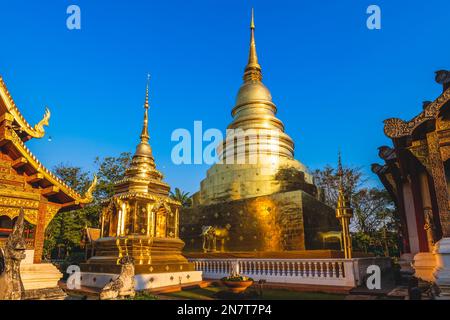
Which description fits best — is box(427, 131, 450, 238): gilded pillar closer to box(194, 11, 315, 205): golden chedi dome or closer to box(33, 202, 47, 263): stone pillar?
box(33, 202, 47, 263): stone pillar

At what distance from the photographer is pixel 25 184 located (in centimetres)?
959

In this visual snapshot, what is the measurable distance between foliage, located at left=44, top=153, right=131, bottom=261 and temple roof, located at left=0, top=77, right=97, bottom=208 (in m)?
14.1

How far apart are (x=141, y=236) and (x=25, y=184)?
4.93 metres

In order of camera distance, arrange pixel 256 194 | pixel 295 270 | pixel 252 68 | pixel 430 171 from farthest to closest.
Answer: pixel 252 68 → pixel 256 194 → pixel 295 270 → pixel 430 171

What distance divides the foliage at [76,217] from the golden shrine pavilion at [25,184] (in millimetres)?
14076

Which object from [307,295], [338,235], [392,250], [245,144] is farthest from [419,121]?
[392,250]

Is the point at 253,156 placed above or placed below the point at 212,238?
above

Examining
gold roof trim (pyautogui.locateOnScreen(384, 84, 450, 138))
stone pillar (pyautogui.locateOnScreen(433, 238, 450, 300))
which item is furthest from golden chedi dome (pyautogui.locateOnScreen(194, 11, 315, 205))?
stone pillar (pyautogui.locateOnScreen(433, 238, 450, 300))

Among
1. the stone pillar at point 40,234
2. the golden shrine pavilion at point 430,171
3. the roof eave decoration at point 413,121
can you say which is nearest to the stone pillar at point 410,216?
the golden shrine pavilion at point 430,171

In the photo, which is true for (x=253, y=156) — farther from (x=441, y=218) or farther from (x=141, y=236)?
(x=441, y=218)

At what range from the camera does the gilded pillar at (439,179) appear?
856cm

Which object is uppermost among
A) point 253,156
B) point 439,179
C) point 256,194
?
point 253,156

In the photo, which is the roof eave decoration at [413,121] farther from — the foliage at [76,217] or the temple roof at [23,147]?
the foliage at [76,217]

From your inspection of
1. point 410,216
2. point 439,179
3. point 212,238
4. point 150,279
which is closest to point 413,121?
point 439,179
